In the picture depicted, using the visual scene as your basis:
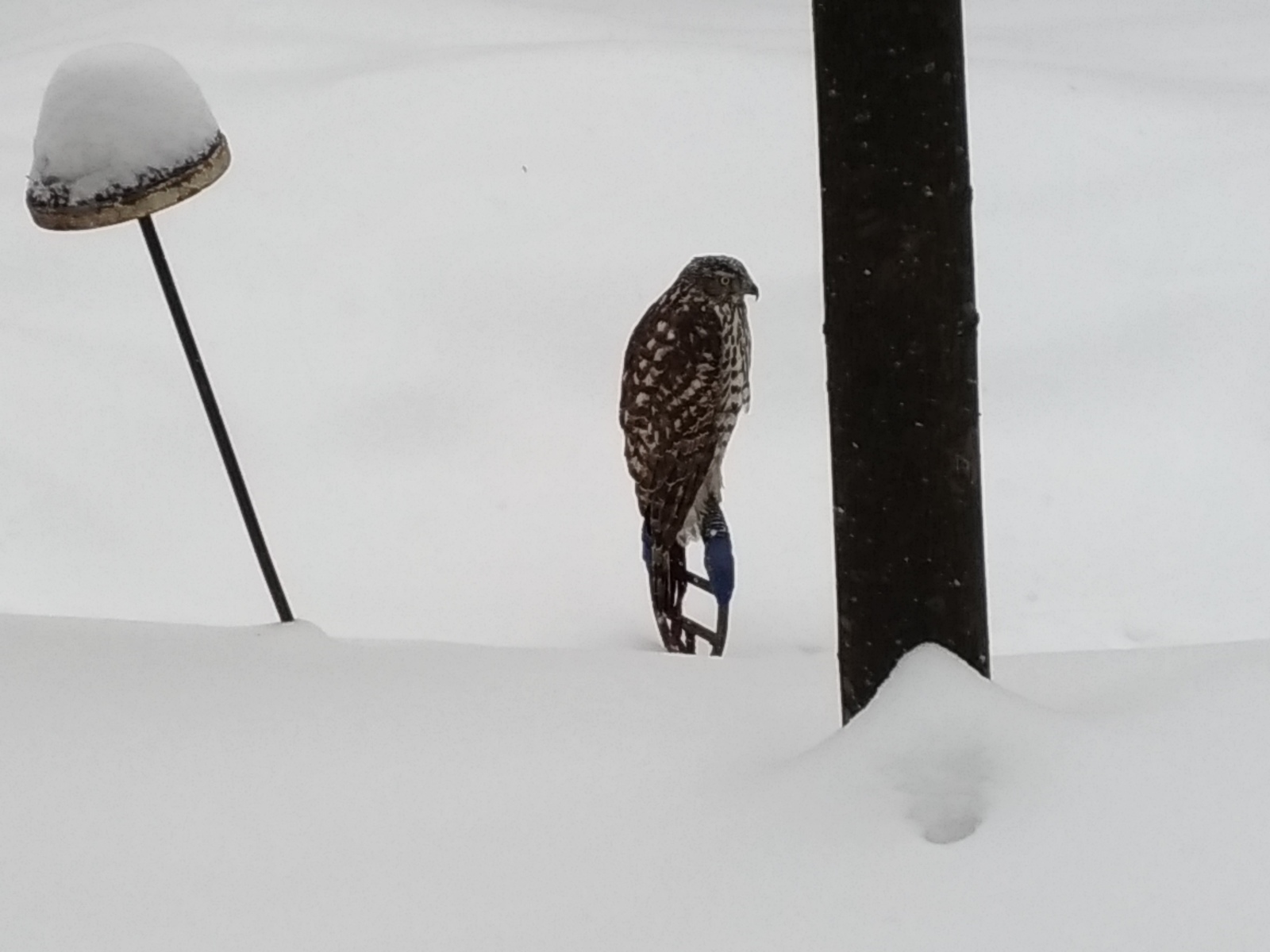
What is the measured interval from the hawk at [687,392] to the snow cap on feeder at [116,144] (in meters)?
0.96

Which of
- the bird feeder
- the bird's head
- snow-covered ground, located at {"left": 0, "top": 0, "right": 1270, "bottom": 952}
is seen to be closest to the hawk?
the bird's head

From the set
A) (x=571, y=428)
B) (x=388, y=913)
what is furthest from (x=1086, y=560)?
(x=388, y=913)

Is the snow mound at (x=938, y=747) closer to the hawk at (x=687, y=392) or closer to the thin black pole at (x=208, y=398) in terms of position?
the thin black pole at (x=208, y=398)

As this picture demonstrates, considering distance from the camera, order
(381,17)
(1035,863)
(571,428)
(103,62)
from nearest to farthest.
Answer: (1035,863) → (103,62) → (571,428) → (381,17)

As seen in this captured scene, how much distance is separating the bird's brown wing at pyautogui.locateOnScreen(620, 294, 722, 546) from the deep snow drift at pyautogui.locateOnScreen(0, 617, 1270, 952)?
0.96 m

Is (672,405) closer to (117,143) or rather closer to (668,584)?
(668,584)

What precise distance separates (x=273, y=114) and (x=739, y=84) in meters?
1.84

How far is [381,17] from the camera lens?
7336 millimetres

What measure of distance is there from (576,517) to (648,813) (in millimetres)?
2670

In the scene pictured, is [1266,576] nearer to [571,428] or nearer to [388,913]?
[571,428]

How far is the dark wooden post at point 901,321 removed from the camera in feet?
4.55

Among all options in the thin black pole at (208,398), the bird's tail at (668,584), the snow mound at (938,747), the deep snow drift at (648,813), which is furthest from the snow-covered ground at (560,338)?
the snow mound at (938,747)

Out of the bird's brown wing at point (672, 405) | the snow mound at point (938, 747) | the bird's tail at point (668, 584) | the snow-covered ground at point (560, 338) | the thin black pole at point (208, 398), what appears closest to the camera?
the snow mound at point (938, 747)

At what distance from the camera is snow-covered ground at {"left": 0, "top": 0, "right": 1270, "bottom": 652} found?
3.83 metres
